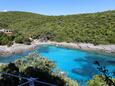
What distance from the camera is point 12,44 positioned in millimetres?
60719

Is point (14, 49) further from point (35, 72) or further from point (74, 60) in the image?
point (35, 72)

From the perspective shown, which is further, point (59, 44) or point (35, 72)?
point (59, 44)

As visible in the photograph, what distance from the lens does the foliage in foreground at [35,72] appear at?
54.3 ft

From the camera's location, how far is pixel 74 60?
52531 mm

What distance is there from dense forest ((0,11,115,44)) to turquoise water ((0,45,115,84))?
853 centimetres

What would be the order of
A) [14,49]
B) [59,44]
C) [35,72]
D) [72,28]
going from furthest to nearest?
[72,28]
[59,44]
[14,49]
[35,72]

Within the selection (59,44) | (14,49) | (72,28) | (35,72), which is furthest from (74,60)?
(35,72)

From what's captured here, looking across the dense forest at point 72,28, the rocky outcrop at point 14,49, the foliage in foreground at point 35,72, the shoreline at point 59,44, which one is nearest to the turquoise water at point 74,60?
the rocky outcrop at point 14,49

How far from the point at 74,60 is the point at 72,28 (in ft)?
96.4

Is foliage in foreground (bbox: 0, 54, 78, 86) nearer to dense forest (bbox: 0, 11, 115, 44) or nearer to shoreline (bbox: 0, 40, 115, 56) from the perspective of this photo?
shoreline (bbox: 0, 40, 115, 56)

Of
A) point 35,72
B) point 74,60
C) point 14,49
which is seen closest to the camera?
point 35,72

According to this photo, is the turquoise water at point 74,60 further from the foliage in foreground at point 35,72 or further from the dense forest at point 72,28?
the foliage in foreground at point 35,72

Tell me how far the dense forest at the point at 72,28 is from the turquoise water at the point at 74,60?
28.0 ft

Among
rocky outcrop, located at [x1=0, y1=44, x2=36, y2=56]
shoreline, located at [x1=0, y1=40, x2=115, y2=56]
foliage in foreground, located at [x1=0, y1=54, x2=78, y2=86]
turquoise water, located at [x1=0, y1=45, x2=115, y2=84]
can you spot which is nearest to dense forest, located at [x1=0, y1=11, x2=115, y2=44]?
shoreline, located at [x1=0, y1=40, x2=115, y2=56]
